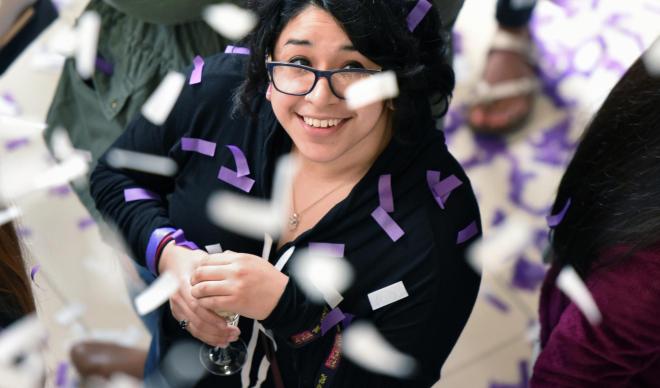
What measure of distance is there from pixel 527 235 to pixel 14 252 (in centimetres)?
150

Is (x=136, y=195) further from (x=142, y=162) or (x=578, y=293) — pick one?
(x=578, y=293)

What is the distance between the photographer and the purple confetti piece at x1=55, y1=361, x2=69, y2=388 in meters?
1.82

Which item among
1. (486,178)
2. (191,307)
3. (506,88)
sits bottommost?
(486,178)

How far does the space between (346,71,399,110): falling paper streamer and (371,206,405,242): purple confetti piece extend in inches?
6.8

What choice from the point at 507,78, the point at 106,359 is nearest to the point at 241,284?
the point at 106,359

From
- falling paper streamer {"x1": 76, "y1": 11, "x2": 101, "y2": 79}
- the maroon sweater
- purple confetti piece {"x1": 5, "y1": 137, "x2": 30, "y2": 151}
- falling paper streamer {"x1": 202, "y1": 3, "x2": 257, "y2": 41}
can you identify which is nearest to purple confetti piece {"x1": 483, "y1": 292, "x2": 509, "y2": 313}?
the maroon sweater

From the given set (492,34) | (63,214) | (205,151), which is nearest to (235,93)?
(205,151)

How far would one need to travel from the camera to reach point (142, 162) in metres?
1.36

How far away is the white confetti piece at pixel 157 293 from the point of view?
1.24m

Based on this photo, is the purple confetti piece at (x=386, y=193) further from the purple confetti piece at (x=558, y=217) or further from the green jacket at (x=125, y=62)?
the green jacket at (x=125, y=62)

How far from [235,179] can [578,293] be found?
59 centimetres

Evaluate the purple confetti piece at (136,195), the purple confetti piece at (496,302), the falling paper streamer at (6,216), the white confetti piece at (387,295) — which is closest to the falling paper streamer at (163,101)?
the purple confetti piece at (136,195)

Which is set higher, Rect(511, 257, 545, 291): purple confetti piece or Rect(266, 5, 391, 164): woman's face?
Rect(266, 5, 391, 164): woman's face

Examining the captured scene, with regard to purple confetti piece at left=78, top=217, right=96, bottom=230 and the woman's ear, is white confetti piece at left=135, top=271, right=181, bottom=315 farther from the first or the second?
purple confetti piece at left=78, top=217, right=96, bottom=230
